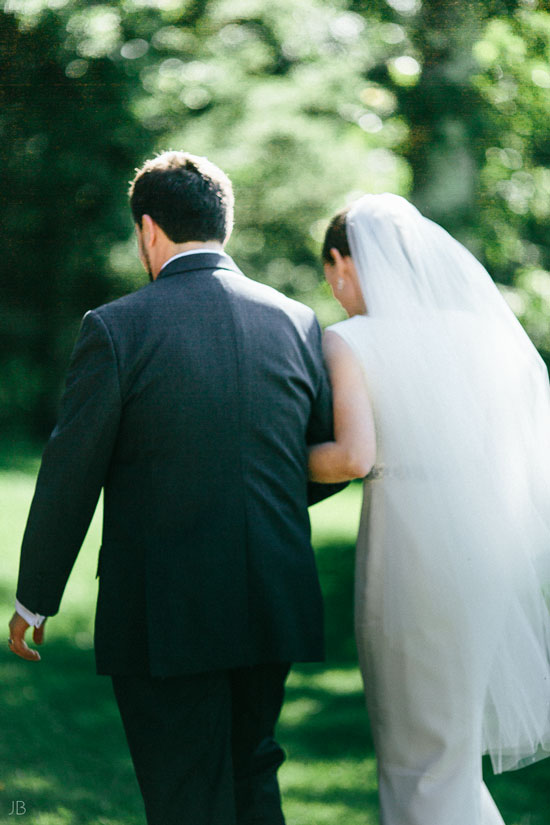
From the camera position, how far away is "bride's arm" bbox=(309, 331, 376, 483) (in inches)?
109

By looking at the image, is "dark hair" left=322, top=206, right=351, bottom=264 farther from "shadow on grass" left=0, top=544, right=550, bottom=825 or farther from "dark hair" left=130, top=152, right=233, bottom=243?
"shadow on grass" left=0, top=544, right=550, bottom=825

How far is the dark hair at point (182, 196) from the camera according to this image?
2.62 meters

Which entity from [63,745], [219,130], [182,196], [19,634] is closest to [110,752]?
[63,745]

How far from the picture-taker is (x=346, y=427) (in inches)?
110

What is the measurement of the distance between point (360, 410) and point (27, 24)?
11034 mm

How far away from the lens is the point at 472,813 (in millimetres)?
2914

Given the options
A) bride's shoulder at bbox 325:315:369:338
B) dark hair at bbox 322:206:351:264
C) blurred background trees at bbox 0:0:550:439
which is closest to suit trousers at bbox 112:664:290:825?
bride's shoulder at bbox 325:315:369:338

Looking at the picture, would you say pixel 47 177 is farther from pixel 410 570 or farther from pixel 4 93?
pixel 410 570

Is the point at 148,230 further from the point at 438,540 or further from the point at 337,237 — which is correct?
the point at 438,540

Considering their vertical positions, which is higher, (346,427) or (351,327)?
(351,327)

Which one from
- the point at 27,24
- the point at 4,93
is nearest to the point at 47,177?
the point at 4,93

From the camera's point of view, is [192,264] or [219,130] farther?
[219,130]

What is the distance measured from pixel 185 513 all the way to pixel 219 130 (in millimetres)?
11126

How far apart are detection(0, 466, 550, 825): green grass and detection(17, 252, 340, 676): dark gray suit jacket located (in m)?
1.41
